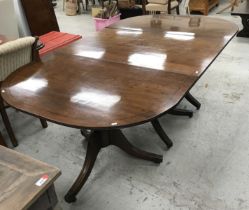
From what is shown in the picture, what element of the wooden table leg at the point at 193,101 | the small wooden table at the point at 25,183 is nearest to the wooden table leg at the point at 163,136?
the wooden table leg at the point at 193,101

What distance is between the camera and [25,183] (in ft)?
2.84

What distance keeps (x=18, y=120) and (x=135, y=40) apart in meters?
1.32

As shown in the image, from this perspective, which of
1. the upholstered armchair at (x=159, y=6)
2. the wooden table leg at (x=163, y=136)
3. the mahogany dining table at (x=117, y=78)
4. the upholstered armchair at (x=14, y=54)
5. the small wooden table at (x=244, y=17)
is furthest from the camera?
the upholstered armchair at (x=159, y=6)

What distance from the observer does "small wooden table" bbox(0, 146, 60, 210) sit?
32.2 inches

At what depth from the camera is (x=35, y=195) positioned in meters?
0.83

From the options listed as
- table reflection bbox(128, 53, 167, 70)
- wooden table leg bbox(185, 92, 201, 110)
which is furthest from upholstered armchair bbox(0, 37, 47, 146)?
wooden table leg bbox(185, 92, 201, 110)

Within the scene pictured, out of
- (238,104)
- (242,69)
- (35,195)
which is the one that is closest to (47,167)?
(35,195)

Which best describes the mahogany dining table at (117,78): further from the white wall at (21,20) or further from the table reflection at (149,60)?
the white wall at (21,20)

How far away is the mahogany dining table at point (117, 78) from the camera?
4.04 feet

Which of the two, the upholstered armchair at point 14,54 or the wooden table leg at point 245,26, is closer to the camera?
the upholstered armchair at point 14,54

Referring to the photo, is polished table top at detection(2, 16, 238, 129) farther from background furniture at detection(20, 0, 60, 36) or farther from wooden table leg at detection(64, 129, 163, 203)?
background furniture at detection(20, 0, 60, 36)

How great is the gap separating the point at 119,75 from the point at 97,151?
1.93 feet

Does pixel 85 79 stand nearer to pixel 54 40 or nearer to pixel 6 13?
pixel 54 40

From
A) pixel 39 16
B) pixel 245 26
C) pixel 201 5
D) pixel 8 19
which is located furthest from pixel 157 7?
pixel 8 19
